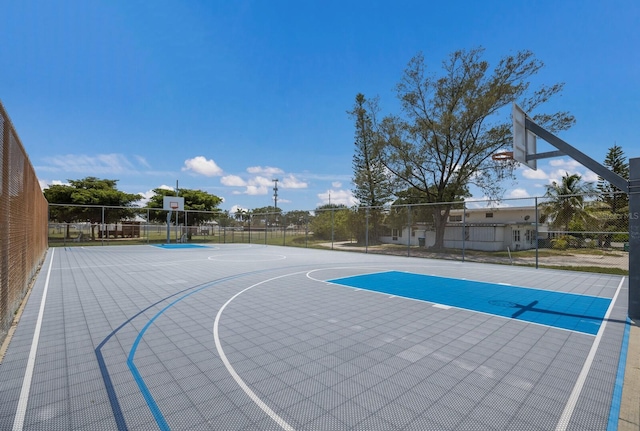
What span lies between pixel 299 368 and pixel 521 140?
25.2ft

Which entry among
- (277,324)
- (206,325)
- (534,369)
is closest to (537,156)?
(534,369)

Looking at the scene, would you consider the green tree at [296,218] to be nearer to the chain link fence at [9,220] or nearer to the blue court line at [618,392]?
the chain link fence at [9,220]

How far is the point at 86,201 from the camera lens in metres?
28.2

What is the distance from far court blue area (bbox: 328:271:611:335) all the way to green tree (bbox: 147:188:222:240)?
25.2m

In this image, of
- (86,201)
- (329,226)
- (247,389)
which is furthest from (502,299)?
(86,201)

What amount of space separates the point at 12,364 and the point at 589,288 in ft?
37.3

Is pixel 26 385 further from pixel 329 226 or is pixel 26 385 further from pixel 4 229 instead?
pixel 329 226

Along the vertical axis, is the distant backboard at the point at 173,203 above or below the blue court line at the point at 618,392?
above

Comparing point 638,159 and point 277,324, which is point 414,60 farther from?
point 277,324

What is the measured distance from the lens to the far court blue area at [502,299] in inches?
215

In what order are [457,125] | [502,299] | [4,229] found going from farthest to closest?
[457,125], [502,299], [4,229]

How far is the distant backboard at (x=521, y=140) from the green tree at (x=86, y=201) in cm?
2811

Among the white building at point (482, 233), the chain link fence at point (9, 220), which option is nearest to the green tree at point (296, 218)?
the white building at point (482, 233)

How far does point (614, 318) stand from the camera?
549 centimetres
